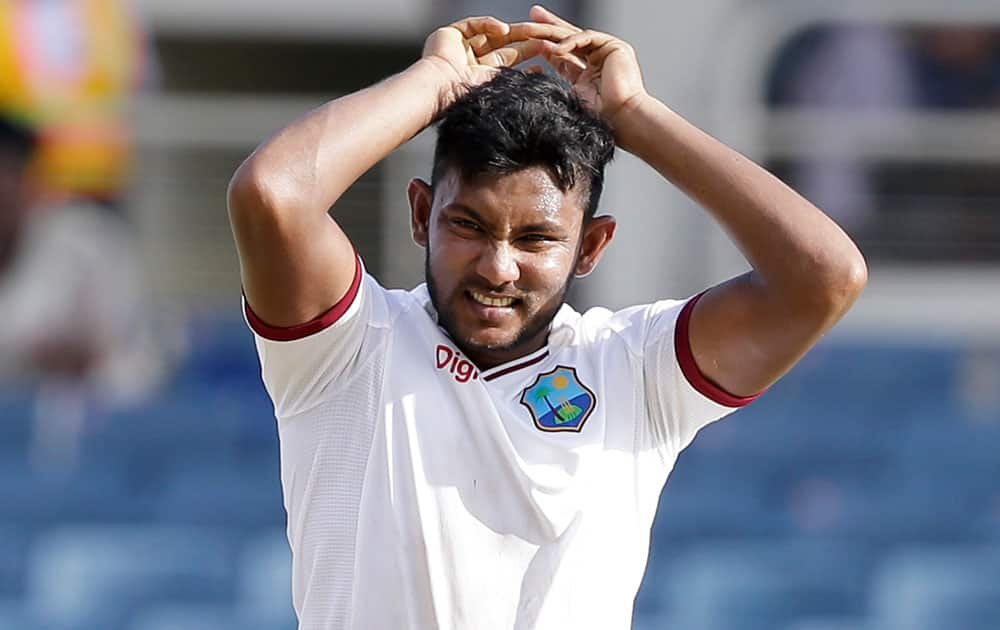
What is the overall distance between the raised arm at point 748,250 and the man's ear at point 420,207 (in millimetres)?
280

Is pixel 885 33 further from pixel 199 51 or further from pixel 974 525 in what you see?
pixel 199 51

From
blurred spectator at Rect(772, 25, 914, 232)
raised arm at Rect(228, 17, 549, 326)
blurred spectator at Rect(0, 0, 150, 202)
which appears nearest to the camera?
raised arm at Rect(228, 17, 549, 326)

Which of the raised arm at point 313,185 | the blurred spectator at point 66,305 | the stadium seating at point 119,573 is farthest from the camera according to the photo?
the blurred spectator at point 66,305

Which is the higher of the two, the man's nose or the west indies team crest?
the man's nose

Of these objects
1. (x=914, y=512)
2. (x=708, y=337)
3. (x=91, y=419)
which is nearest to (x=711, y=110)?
(x=914, y=512)

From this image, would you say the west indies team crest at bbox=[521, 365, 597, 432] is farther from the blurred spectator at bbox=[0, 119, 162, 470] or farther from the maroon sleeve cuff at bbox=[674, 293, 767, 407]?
the blurred spectator at bbox=[0, 119, 162, 470]

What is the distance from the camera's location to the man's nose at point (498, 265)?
2.29 m

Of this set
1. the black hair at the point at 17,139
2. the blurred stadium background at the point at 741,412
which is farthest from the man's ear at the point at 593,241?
the black hair at the point at 17,139

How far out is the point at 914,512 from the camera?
21.4ft

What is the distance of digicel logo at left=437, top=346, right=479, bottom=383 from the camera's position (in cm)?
240

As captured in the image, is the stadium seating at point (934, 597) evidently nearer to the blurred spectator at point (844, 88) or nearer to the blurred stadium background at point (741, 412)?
the blurred stadium background at point (741, 412)

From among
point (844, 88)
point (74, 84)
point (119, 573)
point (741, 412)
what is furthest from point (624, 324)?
point (74, 84)

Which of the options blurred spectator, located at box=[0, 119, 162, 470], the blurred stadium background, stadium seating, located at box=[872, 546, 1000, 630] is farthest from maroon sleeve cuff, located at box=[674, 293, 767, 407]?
blurred spectator, located at box=[0, 119, 162, 470]

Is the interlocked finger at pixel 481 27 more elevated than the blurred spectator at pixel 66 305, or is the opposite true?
the interlocked finger at pixel 481 27
